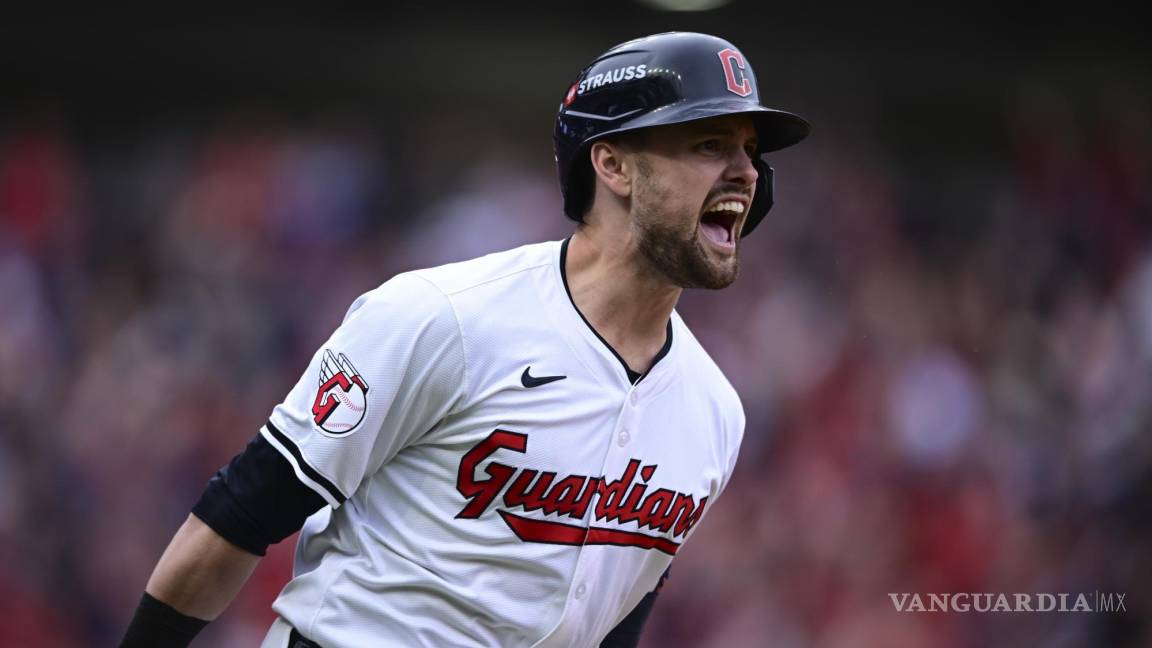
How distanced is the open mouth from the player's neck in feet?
0.43

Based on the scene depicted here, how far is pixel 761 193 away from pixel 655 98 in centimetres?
42

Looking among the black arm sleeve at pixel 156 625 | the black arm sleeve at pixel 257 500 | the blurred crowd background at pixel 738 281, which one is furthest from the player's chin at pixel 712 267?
the blurred crowd background at pixel 738 281

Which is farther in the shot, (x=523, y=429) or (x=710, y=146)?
(x=710, y=146)

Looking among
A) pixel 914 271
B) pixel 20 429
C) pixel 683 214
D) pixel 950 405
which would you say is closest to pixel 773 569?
pixel 950 405

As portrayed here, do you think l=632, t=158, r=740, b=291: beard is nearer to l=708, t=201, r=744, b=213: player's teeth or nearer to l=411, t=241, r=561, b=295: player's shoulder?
l=708, t=201, r=744, b=213: player's teeth

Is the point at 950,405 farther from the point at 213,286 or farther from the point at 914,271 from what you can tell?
the point at 213,286

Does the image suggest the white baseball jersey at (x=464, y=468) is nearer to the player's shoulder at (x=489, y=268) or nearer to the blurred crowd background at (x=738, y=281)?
the player's shoulder at (x=489, y=268)

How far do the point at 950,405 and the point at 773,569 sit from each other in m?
1.61

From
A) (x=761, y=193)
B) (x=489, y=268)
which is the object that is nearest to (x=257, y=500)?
(x=489, y=268)

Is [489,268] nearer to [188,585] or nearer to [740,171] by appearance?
[740,171]

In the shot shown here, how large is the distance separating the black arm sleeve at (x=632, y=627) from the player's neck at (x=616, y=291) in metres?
0.56

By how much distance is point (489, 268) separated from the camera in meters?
2.59

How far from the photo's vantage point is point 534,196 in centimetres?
798

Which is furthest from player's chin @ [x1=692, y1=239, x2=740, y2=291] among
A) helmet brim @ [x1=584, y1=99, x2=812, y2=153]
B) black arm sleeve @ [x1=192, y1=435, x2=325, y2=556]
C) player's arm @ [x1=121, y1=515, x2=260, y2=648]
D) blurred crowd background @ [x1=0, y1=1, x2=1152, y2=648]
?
blurred crowd background @ [x1=0, y1=1, x2=1152, y2=648]
